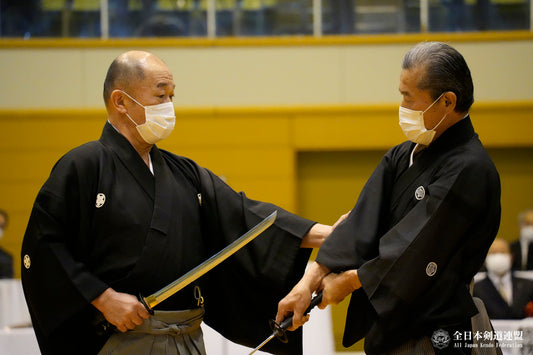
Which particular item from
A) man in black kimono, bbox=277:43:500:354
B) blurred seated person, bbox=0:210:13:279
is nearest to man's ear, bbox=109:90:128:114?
man in black kimono, bbox=277:43:500:354

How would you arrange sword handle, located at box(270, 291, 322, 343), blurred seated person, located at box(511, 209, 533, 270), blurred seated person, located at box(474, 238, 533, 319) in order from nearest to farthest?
sword handle, located at box(270, 291, 322, 343) < blurred seated person, located at box(474, 238, 533, 319) < blurred seated person, located at box(511, 209, 533, 270)

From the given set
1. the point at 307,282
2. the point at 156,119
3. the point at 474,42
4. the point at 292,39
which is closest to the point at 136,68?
the point at 156,119

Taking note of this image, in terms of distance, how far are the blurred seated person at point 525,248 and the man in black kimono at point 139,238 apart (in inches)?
181

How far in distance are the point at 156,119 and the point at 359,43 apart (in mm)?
5426

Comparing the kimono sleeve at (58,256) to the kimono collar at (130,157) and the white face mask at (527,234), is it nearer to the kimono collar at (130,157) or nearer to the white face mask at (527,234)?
the kimono collar at (130,157)

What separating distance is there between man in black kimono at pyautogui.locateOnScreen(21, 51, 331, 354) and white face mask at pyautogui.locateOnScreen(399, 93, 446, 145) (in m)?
0.60

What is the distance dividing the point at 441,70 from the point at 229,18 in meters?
5.68

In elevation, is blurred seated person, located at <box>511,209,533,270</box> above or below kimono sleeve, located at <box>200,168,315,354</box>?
below

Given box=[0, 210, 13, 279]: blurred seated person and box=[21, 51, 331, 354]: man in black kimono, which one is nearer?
box=[21, 51, 331, 354]: man in black kimono

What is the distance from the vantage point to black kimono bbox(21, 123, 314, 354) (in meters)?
2.49

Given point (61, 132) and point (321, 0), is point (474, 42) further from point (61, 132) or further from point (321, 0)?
point (61, 132)

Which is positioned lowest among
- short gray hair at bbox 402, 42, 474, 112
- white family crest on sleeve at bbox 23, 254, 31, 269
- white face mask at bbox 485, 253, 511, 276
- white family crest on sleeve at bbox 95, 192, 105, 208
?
white face mask at bbox 485, 253, 511, 276

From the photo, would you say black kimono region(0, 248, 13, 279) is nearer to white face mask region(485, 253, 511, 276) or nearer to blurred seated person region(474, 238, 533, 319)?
blurred seated person region(474, 238, 533, 319)

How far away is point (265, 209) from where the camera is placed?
9.71 feet
